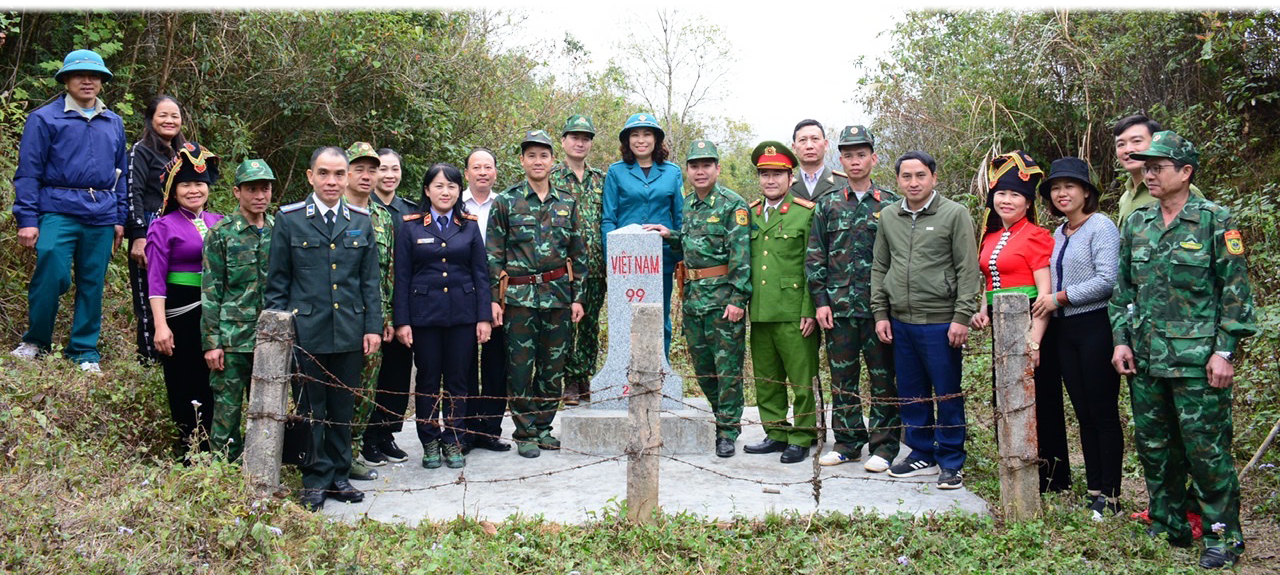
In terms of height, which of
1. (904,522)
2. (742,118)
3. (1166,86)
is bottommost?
(904,522)

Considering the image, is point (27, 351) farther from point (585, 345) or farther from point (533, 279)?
point (585, 345)

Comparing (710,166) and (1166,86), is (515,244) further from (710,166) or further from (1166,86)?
(1166,86)

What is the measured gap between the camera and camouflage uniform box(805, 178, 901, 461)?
600 centimetres

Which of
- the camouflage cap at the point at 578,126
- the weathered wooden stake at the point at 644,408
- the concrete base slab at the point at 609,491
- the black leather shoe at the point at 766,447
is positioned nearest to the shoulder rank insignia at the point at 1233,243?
the concrete base slab at the point at 609,491

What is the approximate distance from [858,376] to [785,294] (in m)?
0.70

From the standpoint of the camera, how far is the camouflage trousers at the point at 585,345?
718 centimetres

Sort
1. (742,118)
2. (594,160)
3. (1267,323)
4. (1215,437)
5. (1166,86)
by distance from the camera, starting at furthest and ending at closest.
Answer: (742,118) → (594,160) → (1166,86) → (1267,323) → (1215,437)

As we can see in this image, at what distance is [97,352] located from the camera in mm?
6449

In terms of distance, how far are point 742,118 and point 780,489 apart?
31175 millimetres

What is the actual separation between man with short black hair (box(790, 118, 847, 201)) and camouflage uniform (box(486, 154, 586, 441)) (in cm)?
156

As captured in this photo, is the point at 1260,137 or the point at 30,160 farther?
the point at 1260,137

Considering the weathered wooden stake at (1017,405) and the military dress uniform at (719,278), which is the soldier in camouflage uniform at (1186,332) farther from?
the military dress uniform at (719,278)

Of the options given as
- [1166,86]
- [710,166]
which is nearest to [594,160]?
[1166,86]

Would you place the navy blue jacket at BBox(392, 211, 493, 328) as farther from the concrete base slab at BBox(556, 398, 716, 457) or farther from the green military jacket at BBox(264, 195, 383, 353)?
A: the concrete base slab at BBox(556, 398, 716, 457)
